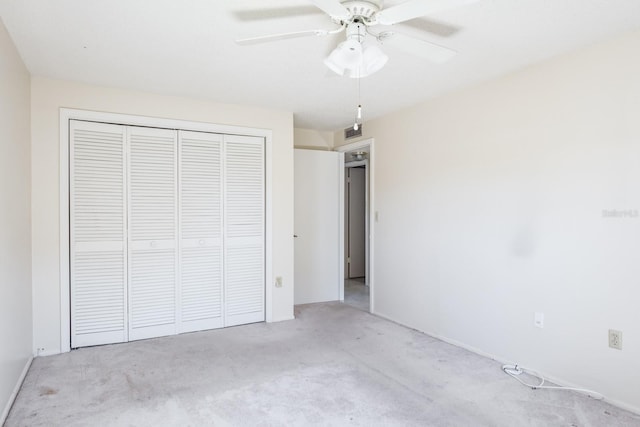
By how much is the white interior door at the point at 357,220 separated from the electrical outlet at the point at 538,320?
3.86 m

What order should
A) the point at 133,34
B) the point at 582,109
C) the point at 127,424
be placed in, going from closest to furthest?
the point at 127,424, the point at 133,34, the point at 582,109

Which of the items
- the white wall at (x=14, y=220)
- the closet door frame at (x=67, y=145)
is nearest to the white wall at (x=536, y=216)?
the closet door frame at (x=67, y=145)

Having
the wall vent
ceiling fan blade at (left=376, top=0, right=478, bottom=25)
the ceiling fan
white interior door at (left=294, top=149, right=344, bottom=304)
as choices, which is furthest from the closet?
ceiling fan blade at (left=376, top=0, right=478, bottom=25)

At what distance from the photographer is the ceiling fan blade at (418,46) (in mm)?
1879

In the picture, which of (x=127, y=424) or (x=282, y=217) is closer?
(x=127, y=424)

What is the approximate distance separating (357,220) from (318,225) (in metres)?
1.76

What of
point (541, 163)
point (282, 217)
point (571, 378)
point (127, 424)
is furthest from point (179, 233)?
point (571, 378)

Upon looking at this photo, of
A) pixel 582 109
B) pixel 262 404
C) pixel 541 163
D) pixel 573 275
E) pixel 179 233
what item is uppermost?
pixel 582 109

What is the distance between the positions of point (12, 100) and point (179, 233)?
1627 millimetres

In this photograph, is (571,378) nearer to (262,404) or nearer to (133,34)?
(262,404)

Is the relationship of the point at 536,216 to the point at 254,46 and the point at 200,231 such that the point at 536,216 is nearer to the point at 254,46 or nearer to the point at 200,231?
the point at 254,46

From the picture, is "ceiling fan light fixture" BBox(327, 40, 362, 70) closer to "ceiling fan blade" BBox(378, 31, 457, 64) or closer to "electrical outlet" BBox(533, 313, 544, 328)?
"ceiling fan blade" BBox(378, 31, 457, 64)

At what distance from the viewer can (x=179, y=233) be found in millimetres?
3617

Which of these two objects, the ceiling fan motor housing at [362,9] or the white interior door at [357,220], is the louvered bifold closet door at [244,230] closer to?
the ceiling fan motor housing at [362,9]
